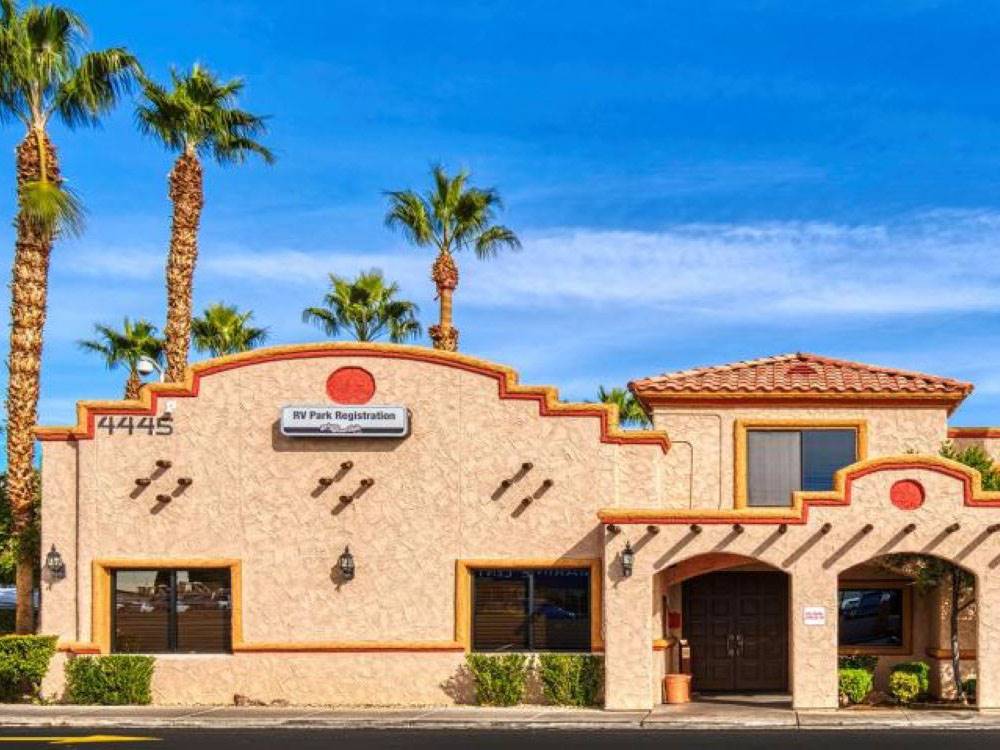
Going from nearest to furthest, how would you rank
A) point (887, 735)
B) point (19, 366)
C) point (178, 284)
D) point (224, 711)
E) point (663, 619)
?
point (887, 735) < point (224, 711) < point (663, 619) < point (19, 366) < point (178, 284)

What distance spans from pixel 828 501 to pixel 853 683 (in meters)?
3.72

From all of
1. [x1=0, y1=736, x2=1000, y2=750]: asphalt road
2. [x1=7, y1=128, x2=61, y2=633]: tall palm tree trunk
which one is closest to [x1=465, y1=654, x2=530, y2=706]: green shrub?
[x1=0, y1=736, x2=1000, y2=750]: asphalt road

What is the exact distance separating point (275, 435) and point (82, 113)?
33.4 feet

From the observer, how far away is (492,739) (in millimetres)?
22359

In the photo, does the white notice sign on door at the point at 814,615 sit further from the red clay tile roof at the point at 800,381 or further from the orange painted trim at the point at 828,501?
the red clay tile roof at the point at 800,381

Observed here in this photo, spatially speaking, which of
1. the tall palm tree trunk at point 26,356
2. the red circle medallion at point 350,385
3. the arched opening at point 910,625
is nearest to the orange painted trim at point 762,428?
the arched opening at point 910,625

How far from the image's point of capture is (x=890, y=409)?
29.5 m

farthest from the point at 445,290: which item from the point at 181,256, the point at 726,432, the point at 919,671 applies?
the point at 919,671

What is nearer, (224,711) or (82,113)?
(224,711)

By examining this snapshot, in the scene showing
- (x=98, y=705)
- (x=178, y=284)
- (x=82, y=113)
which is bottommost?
(x=98, y=705)

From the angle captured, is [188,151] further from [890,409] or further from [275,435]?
[890,409]

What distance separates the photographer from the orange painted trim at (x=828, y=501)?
25.4 m

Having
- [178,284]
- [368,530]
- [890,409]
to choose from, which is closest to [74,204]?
[178,284]

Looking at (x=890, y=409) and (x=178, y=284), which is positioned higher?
(x=178, y=284)
